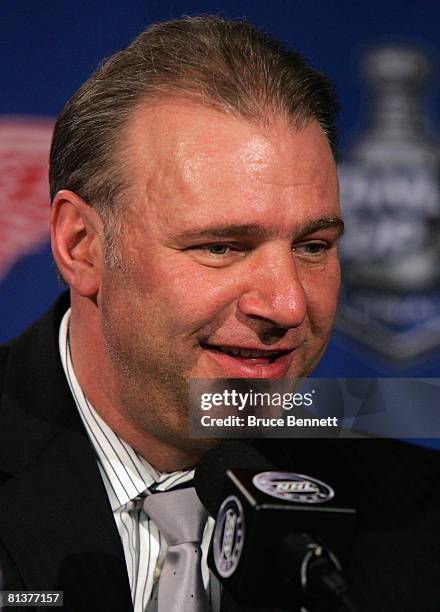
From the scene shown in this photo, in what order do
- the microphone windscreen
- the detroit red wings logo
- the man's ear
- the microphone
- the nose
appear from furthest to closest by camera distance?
the detroit red wings logo, the man's ear, the nose, the microphone windscreen, the microphone

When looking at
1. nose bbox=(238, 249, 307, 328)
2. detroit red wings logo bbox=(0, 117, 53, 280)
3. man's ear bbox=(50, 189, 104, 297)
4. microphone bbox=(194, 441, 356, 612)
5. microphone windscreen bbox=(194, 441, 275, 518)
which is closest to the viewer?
microphone bbox=(194, 441, 356, 612)

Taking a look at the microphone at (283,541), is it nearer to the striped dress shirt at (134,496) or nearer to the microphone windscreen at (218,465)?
the microphone windscreen at (218,465)

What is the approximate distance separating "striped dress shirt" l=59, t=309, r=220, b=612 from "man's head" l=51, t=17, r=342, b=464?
0.14ft

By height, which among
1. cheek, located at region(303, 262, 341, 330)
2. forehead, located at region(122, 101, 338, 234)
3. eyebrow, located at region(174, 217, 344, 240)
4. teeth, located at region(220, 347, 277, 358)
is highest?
forehead, located at region(122, 101, 338, 234)

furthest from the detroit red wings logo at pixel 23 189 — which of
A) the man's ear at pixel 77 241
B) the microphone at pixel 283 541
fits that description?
the microphone at pixel 283 541

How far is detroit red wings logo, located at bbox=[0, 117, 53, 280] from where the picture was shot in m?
1.44

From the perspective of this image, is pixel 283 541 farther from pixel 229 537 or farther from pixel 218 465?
pixel 218 465

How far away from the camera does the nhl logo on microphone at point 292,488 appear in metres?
0.67

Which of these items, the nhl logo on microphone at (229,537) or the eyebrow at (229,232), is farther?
the eyebrow at (229,232)

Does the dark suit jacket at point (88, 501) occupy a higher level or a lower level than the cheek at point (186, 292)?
lower

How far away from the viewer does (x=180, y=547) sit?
1.06 m

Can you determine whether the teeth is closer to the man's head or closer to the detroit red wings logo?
the man's head

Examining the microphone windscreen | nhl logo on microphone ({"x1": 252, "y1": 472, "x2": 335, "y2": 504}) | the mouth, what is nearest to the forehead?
the mouth

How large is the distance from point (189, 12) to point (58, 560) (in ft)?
2.86
